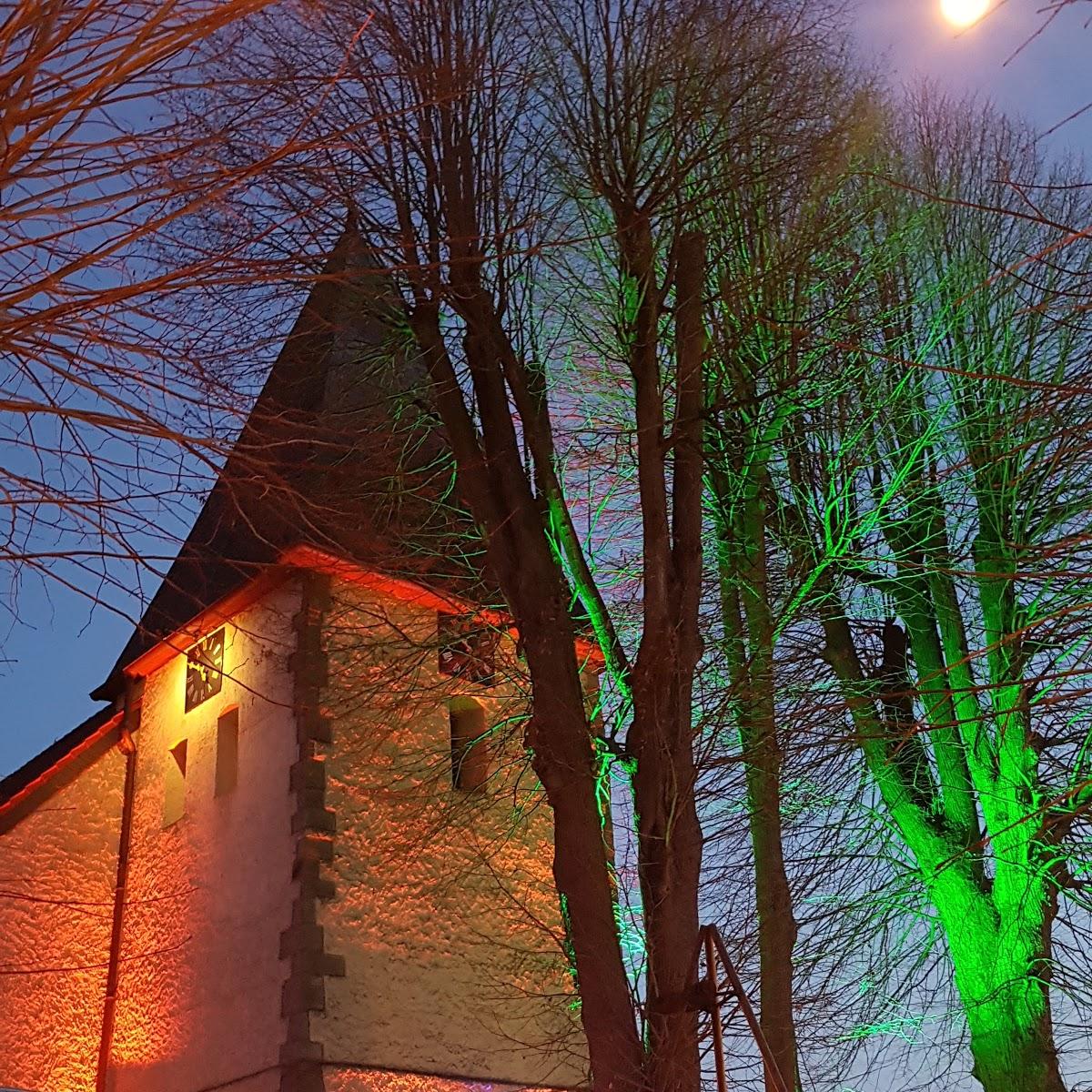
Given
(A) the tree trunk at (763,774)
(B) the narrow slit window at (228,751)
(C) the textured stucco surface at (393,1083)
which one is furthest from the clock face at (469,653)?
(C) the textured stucco surface at (393,1083)

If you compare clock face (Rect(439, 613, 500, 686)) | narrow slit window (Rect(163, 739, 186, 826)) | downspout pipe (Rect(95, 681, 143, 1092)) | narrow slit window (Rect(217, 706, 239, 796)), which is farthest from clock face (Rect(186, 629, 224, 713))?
clock face (Rect(439, 613, 500, 686))

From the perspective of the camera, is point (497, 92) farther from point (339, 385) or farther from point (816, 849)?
→ point (816, 849)

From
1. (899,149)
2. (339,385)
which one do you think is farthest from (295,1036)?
(899,149)

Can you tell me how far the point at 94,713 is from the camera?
14852mm

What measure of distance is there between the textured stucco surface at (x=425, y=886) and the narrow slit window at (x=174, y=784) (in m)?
2.25

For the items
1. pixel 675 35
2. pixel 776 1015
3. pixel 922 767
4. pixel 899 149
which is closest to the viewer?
pixel 776 1015

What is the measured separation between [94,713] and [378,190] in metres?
7.92

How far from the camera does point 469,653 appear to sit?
1183 cm

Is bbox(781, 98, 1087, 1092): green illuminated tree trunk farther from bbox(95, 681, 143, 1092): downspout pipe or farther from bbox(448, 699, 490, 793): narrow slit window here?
bbox(95, 681, 143, 1092): downspout pipe

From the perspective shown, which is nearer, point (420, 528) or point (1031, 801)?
point (1031, 801)

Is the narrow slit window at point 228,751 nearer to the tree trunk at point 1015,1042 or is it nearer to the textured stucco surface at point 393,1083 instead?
the textured stucco surface at point 393,1083

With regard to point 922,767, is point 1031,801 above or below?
below

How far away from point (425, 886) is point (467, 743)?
1465 millimetres

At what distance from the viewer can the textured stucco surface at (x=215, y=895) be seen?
11.2 m
